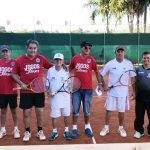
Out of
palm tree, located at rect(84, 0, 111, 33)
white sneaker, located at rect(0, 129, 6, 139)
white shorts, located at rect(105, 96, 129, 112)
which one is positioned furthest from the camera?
palm tree, located at rect(84, 0, 111, 33)

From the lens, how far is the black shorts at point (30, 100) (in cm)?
619

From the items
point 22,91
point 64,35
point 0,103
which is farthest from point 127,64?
point 64,35

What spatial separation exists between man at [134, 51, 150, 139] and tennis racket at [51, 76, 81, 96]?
1.07 m

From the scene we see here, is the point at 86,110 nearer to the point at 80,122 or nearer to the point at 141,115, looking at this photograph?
the point at 141,115

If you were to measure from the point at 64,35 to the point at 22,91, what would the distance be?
624 inches

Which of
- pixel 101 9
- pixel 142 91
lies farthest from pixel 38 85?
pixel 101 9

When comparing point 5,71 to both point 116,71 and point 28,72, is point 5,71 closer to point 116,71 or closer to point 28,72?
point 28,72

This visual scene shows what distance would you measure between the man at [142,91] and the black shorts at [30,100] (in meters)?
1.74

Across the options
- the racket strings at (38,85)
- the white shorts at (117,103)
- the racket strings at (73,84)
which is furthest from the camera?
the white shorts at (117,103)

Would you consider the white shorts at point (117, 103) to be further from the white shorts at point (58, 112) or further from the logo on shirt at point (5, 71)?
the logo on shirt at point (5, 71)

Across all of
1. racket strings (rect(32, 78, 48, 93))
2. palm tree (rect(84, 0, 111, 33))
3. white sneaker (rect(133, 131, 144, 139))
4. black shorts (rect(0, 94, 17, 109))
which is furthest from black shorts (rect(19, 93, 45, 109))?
palm tree (rect(84, 0, 111, 33))

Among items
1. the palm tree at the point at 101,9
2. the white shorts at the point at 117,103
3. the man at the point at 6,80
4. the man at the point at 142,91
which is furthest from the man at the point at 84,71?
the palm tree at the point at 101,9

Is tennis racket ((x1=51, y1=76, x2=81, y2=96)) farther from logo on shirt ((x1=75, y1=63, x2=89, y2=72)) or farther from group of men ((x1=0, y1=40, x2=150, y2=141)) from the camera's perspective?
logo on shirt ((x1=75, y1=63, x2=89, y2=72))

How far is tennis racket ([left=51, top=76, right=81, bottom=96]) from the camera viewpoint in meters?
6.26
